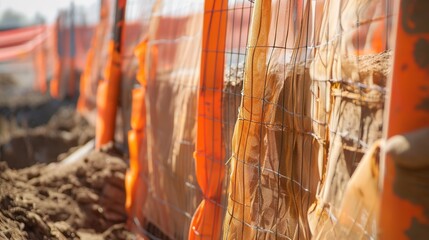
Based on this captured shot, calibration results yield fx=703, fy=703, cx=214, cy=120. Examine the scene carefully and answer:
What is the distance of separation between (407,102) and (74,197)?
469cm

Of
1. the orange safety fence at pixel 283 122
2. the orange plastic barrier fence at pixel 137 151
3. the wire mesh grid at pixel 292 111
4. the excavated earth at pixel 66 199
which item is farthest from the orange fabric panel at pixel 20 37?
the wire mesh grid at pixel 292 111

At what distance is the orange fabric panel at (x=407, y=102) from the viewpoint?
2.17m

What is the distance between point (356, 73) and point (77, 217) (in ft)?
12.4

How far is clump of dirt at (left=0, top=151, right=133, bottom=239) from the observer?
5.10 meters

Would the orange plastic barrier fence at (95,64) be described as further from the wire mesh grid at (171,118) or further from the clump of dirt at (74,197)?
the wire mesh grid at (171,118)

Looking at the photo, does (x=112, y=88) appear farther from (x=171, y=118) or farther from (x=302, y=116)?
(x=302, y=116)

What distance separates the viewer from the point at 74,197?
642cm

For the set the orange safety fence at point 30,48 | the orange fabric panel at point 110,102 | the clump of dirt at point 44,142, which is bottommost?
the clump of dirt at point 44,142

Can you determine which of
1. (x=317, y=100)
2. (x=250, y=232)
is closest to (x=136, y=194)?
(x=250, y=232)

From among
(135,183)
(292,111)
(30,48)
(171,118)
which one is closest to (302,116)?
(292,111)

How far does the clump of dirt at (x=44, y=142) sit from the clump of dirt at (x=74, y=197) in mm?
2260

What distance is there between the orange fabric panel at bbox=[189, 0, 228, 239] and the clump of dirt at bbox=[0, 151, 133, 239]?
1.16 meters

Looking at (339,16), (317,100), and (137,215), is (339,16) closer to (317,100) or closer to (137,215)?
(317,100)

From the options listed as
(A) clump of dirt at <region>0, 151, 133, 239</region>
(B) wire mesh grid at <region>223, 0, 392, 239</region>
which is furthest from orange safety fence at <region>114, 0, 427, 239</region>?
(A) clump of dirt at <region>0, 151, 133, 239</region>
